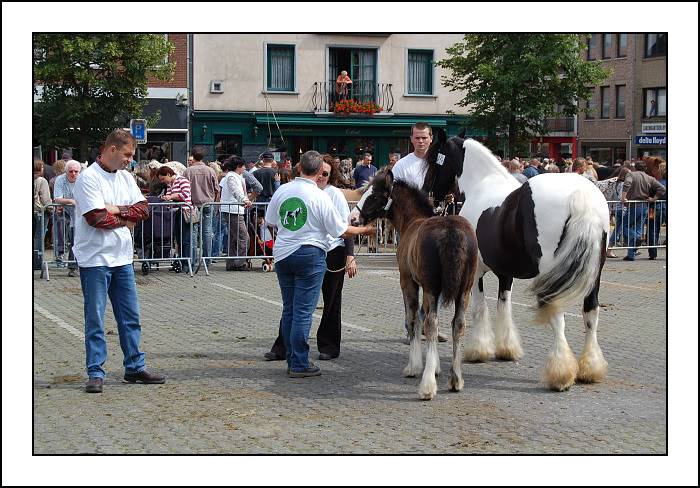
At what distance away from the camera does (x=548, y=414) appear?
7227mm

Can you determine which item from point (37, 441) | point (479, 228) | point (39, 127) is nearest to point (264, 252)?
point (479, 228)

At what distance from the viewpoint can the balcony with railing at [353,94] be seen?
128 feet

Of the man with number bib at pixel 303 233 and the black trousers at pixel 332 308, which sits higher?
the man with number bib at pixel 303 233

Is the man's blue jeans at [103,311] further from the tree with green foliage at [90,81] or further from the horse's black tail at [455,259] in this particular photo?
the tree with green foliage at [90,81]

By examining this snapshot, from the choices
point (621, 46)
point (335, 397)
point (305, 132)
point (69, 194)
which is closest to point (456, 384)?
point (335, 397)

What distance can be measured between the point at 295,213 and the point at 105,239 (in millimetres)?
1586

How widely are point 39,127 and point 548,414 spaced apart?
2594 centimetres

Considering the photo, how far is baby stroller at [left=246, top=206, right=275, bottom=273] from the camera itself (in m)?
17.0

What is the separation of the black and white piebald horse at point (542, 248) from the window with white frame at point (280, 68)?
29877 mm

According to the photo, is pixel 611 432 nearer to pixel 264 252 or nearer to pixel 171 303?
pixel 171 303

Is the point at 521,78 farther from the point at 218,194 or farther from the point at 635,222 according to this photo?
the point at 218,194

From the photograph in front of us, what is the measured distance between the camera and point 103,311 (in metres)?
7.93

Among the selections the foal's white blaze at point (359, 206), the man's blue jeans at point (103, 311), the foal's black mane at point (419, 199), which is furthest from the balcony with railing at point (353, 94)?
the man's blue jeans at point (103, 311)

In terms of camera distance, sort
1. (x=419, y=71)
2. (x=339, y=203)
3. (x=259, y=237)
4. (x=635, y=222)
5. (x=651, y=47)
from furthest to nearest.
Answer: (x=651, y=47), (x=419, y=71), (x=635, y=222), (x=259, y=237), (x=339, y=203)
